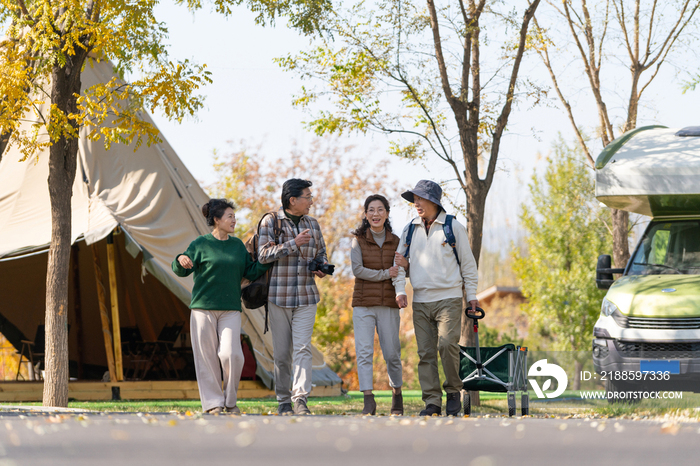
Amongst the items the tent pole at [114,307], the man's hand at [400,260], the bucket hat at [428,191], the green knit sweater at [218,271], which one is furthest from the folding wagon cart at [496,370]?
the tent pole at [114,307]

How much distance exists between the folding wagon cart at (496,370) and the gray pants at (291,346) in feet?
4.14

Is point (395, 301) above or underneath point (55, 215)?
underneath

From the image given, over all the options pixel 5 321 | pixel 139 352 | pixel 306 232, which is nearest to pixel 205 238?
pixel 306 232

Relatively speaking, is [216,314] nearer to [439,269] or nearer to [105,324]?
[439,269]

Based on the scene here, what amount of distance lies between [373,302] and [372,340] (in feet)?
1.00

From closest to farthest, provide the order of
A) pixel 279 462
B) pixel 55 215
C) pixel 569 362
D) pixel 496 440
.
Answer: pixel 279 462
pixel 496 440
pixel 55 215
pixel 569 362

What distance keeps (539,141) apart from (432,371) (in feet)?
16.2

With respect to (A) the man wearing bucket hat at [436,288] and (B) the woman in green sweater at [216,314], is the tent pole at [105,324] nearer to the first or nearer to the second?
(B) the woman in green sweater at [216,314]

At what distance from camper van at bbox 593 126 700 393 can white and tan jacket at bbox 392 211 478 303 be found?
188 centimetres

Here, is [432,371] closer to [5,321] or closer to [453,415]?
[453,415]

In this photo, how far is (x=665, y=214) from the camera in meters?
8.52

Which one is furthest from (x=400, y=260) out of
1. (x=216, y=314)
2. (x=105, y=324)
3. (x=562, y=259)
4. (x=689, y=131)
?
(x=562, y=259)

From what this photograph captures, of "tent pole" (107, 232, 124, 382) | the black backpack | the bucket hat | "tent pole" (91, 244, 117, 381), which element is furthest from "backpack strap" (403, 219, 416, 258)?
"tent pole" (91, 244, 117, 381)

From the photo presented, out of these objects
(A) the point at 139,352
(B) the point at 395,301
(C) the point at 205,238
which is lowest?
(A) the point at 139,352
